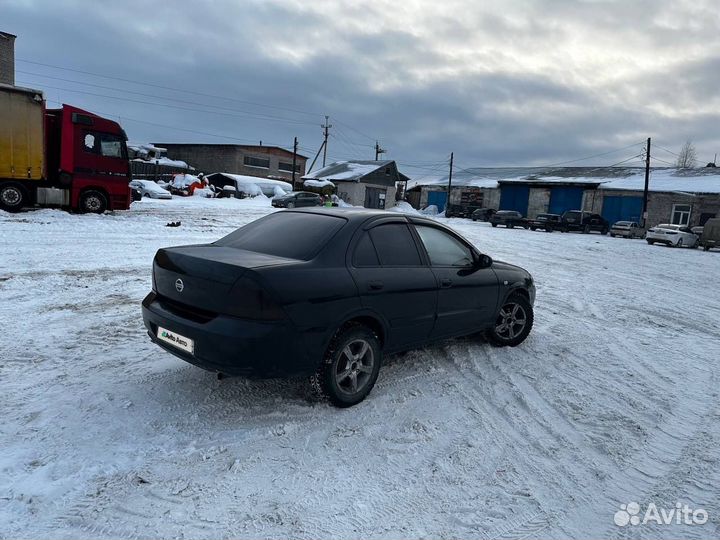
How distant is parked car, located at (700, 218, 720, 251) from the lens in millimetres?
24078

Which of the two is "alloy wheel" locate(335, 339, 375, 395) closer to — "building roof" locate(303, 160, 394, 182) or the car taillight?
the car taillight

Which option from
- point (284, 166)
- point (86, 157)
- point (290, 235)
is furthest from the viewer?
point (284, 166)

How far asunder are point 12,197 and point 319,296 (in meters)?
15.1

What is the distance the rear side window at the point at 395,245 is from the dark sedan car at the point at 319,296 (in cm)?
1

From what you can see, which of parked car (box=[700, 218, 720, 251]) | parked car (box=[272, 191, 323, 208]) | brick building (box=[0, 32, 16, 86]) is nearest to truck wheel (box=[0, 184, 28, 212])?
brick building (box=[0, 32, 16, 86])

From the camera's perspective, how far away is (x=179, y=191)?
3600 cm

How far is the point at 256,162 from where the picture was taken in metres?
60.6

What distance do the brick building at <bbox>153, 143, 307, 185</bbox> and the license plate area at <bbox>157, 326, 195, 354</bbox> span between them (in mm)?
57315

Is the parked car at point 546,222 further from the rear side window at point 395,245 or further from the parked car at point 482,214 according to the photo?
the rear side window at point 395,245

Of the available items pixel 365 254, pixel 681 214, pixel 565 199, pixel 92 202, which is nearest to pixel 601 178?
pixel 565 199

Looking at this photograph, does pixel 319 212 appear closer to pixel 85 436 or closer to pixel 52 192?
pixel 85 436

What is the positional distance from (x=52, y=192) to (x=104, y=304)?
10950 millimetres

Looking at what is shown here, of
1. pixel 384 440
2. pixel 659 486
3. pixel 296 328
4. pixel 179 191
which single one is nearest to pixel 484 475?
pixel 384 440

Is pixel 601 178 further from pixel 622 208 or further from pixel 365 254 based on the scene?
pixel 365 254
